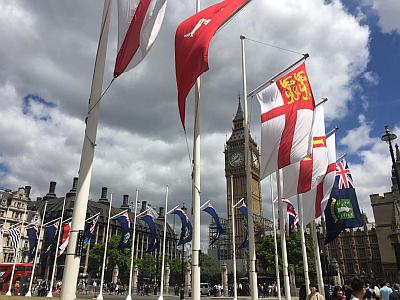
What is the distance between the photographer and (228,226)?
102 m

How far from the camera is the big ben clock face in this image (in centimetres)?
11280

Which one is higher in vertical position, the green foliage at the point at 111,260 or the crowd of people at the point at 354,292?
the green foliage at the point at 111,260

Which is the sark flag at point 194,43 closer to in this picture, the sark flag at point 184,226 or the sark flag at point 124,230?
the sark flag at point 184,226

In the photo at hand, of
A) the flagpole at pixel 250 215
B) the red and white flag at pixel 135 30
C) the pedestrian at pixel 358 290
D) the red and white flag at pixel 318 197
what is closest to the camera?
the pedestrian at pixel 358 290

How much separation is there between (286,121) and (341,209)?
8.54 meters

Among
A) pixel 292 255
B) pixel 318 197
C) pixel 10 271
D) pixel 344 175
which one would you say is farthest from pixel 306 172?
pixel 292 255

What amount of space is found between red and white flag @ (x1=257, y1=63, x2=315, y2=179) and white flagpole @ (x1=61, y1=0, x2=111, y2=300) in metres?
6.81

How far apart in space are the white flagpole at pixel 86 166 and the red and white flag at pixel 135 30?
43 cm

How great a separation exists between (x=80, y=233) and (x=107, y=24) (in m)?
4.81

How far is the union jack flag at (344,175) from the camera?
757 inches

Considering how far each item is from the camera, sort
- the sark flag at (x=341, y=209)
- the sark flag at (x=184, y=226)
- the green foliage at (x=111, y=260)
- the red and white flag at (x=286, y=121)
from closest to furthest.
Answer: the red and white flag at (x=286, y=121) → the sark flag at (x=341, y=209) → the sark flag at (x=184, y=226) → the green foliage at (x=111, y=260)

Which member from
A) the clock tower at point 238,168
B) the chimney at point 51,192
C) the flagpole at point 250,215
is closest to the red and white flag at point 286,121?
the flagpole at point 250,215

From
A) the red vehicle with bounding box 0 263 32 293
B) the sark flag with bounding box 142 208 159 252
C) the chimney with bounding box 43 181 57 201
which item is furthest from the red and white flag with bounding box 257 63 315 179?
the chimney with bounding box 43 181 57 201

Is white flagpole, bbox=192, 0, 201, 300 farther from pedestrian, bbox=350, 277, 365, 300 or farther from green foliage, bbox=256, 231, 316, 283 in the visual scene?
green foliage, bbox=256, 231, 316, 283
